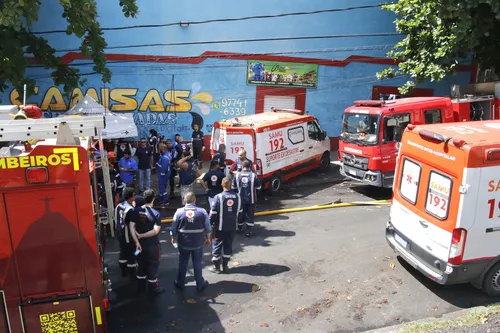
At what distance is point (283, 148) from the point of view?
1293 cm

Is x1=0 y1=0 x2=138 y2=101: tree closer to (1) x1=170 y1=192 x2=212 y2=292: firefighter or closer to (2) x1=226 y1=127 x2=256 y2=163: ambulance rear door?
(2) x1=226 y1=127 x2=256 y2=163: ambulance rear door

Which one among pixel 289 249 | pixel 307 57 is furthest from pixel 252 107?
pixel 289 249

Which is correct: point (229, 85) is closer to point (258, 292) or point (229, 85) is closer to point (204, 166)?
point (204, 166)

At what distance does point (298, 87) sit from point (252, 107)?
2.25 metres

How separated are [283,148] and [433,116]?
436cm

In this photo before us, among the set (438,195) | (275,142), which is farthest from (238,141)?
(438,195)

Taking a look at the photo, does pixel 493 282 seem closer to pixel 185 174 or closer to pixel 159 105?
pixel 185 174

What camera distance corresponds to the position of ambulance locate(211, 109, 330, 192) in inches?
472

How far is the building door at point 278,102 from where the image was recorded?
18.0 meters

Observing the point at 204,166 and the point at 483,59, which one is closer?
the point at 483,59

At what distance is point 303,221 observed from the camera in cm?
1020

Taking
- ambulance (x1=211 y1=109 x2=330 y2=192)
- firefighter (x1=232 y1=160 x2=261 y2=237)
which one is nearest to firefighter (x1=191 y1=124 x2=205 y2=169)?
ambulance (x1=211 y1=109 x2=330 y2=192)

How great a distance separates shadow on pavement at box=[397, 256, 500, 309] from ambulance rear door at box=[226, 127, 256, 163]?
19.8 ft

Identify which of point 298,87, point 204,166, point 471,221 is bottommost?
point 204,166
